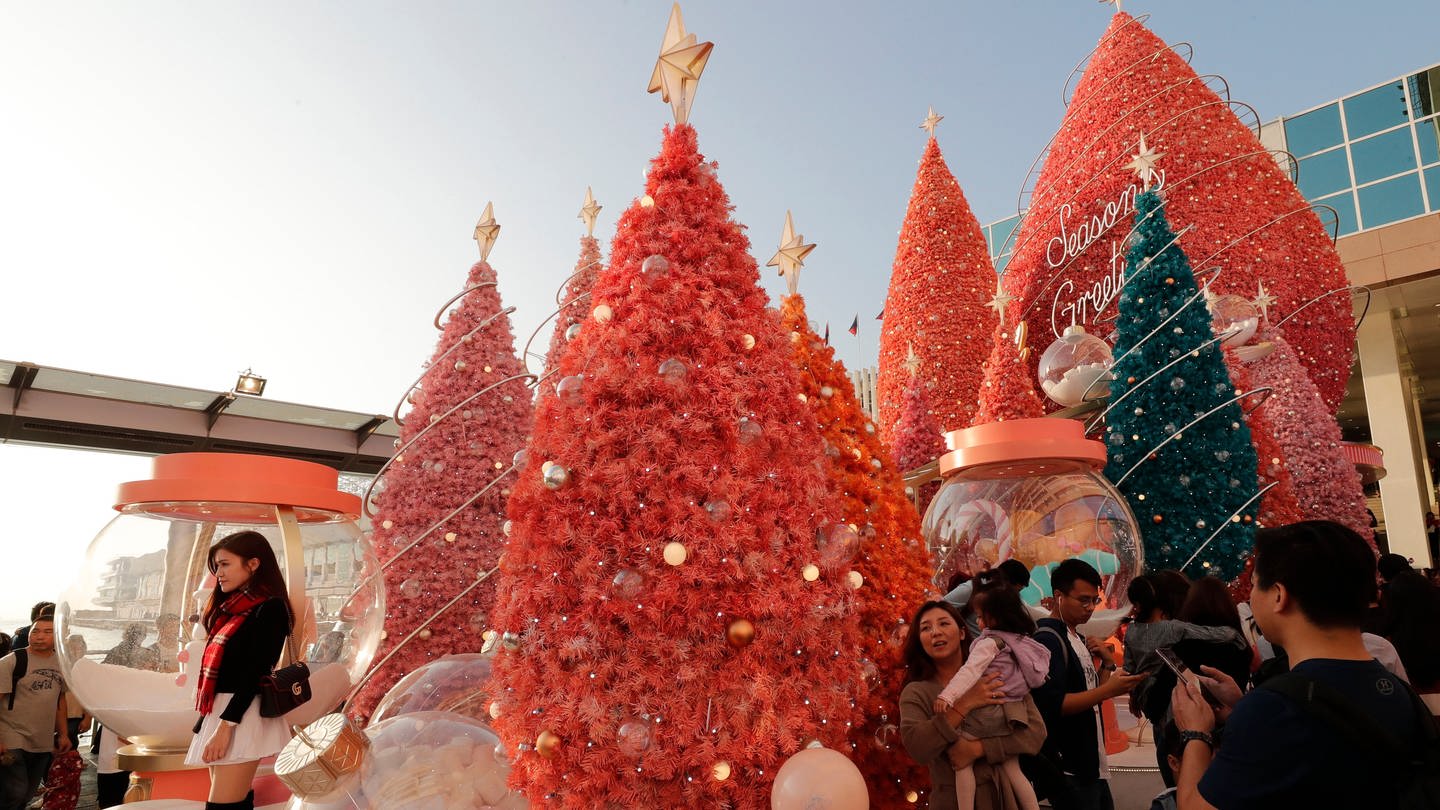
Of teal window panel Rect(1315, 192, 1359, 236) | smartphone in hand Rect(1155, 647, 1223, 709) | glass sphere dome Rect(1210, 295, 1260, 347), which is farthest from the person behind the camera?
teal window panel Rect(1315, 192, 1359, 236)

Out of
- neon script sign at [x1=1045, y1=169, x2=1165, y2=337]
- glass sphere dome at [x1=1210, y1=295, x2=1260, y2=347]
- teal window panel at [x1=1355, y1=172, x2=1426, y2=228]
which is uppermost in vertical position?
teal window panel at [x1=1355, y1=172, x2=1426, y2=228]

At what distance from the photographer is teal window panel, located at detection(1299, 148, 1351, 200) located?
1877 centimetres

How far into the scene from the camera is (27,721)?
508 cm

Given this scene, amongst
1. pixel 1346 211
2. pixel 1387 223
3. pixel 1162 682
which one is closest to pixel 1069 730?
pixel 1162 682

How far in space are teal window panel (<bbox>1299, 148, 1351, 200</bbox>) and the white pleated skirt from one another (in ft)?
75.3

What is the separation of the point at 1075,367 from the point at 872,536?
675 cm

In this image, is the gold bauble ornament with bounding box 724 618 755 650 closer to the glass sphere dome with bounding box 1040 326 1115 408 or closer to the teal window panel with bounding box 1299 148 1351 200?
the glass sphere dome with bounding box 1040 326 1115 408

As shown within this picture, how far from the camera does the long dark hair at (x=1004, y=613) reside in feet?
10.6

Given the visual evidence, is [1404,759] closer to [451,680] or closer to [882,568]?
[882,568]

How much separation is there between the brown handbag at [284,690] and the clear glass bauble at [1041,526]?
390 centimetres

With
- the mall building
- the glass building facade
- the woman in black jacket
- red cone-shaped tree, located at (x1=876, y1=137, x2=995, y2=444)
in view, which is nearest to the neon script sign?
red cone-shaped tree, located at (x1=876, y1=137, x2=995, y2=444)

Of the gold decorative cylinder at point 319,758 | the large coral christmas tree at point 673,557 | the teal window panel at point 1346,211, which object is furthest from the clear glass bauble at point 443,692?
the teal window panel at point 1346,211

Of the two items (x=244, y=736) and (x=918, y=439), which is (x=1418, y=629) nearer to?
(x=244, y=736)

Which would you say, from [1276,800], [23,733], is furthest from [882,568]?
[23,733]
